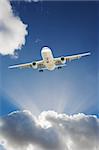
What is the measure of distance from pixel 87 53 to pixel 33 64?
77.1 inches

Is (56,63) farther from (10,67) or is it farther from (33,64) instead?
(10,67)

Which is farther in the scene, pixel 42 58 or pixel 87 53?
pixel 42 58

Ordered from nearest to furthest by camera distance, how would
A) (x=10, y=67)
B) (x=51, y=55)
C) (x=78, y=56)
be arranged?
(x=10, y=67)
(x=78, y=56)
(x=51, y=55)

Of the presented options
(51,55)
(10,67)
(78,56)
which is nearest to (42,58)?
(51,55)

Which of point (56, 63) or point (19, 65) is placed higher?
point (56, 63)

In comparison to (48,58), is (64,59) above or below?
below

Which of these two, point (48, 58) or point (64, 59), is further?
point (48, 58)

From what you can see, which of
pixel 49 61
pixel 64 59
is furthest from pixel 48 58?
pixel 64 59

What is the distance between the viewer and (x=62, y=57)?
9539 mm

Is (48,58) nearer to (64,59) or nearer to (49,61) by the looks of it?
(49,61)

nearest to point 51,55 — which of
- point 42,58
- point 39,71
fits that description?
point 42,58

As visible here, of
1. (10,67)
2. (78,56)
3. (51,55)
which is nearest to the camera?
(10,67)

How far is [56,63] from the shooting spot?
9820 mm

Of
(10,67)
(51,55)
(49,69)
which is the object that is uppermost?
(51,55)
